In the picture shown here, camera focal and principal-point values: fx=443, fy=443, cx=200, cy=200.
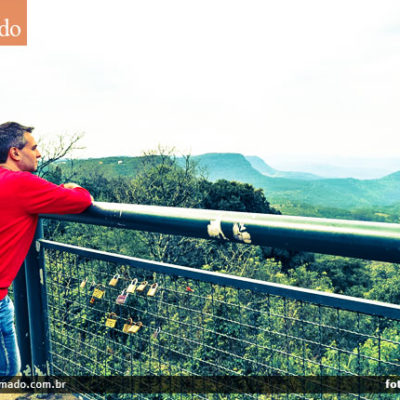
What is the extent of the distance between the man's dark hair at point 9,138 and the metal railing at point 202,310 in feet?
1.58

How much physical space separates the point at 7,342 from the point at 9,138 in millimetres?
1029

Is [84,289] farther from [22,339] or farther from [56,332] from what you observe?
[22,339]

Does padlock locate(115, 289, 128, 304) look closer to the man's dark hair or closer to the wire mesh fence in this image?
the wire mesh fence

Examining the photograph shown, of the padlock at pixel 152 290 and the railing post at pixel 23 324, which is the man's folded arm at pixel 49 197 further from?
the railing post at pixel 23 324

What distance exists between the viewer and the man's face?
2234 millimetres

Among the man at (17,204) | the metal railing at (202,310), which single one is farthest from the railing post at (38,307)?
the man at (17,204)

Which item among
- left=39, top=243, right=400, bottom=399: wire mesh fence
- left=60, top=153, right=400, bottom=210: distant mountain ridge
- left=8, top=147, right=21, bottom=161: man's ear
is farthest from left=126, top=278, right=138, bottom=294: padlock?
left=60, top=153, right=400, bottom=210: distant mountain ridge

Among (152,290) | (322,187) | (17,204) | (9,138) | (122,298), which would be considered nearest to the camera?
(152,290)

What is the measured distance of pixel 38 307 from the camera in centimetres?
234

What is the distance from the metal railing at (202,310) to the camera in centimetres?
116

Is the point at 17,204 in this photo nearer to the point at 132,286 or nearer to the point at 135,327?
the point at 132,286

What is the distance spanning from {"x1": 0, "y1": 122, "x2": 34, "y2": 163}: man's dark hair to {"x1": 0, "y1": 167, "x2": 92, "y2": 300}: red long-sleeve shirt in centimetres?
15

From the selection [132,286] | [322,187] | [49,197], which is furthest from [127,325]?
[322,187]

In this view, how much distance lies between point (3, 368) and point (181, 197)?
4173 cm
